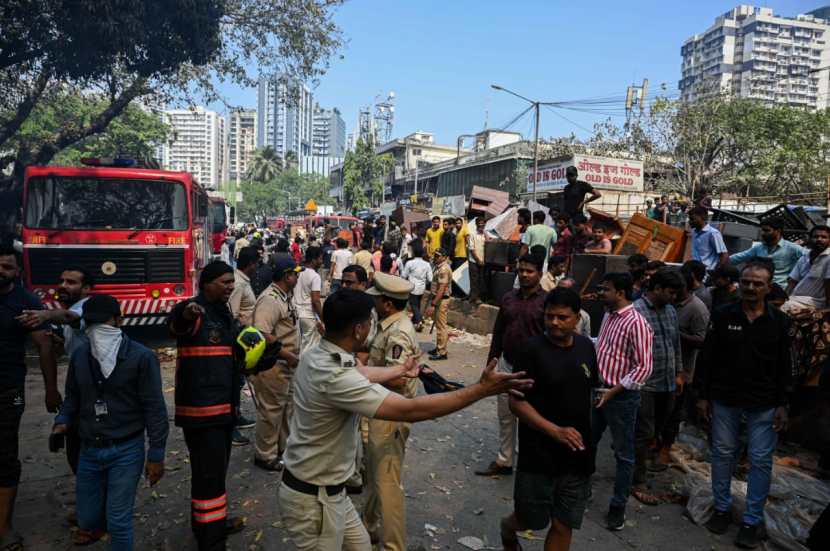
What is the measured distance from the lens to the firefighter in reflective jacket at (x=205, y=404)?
11.1ft

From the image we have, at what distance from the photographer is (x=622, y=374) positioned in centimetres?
425

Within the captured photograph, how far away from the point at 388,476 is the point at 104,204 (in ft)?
26.6

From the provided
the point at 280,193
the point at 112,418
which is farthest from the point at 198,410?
the point at 280,193

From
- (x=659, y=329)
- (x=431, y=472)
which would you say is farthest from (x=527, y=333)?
(x=431, y=472)

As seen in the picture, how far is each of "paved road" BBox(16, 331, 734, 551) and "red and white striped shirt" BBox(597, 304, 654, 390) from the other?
120 cm

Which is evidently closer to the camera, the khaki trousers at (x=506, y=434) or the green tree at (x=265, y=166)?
the khaki trousers at (x=506, y=434)

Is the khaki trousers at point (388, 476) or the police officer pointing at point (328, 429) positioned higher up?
the police officer pointing at point (328, 429)

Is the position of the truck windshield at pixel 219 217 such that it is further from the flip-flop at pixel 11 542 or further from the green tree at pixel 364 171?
the green tree at pixel 364 171

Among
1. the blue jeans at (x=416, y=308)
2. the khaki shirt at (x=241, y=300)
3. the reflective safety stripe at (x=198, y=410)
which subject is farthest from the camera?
the blue jeans at (x=416, y=308)

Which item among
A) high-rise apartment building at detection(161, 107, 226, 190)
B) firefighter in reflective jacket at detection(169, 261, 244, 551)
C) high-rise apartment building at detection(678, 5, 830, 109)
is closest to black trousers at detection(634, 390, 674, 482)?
firefighter in reflective jacket at detection(169, 261, 244, 551)

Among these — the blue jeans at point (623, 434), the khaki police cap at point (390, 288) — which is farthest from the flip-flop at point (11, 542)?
the blue jeans at point (623, 434)

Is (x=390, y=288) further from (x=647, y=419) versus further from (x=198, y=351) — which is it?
(x=647, y=419)

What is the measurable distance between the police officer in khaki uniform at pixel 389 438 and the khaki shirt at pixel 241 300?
243cm

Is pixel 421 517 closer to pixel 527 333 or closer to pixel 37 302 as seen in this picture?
pixel 527 333
